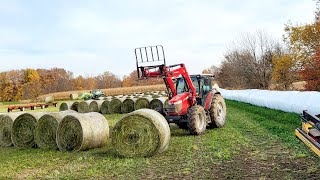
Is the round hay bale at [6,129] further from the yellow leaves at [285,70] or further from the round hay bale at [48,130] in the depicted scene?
the yellow leaves at [285,70]

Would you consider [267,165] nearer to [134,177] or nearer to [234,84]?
[134,177]

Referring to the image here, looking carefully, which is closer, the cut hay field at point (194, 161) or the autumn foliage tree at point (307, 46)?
the cut hay field at point (194, 161)

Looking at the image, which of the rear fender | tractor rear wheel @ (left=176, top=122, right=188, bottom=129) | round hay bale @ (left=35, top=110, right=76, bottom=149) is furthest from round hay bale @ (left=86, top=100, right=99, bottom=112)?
round hay bale @ (left=35, top=110, right=76, bottom=149)

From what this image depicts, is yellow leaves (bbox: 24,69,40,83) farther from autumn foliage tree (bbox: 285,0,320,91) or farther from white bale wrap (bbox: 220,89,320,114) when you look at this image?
white bale wrap (bbox: 220,89,320,114)

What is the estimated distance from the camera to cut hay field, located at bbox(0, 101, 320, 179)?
6.93m

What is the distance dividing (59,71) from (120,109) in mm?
86444

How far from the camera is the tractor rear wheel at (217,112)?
43.5 feet

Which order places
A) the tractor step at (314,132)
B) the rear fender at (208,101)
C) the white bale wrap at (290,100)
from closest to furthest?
the tractor step at (314,132)
the rear fender at (208,101)
the white bale wrap at (290,100)

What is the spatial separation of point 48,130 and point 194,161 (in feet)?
18.0

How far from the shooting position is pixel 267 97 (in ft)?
70.5

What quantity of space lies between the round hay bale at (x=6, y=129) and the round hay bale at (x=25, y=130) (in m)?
0.62

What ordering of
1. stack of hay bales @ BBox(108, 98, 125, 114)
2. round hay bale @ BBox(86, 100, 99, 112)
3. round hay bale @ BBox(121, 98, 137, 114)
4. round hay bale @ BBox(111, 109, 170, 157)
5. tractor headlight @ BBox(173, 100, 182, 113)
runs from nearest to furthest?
round hay bale @ BBox(111, 109, 170, 157), tractor headlight @ BBox(173, 100, 182, 113), round hay bale @ BBox(121, 98, 137, 114), stack of hay bales @ BBox(108, 98, 125, 114), round hay bale @ BBox(86, 100, 99, 112)

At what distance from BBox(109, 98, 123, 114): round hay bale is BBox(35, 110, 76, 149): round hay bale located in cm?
1389

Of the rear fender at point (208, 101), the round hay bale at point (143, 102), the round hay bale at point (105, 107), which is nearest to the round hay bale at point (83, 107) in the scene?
the round hay bale at point (105, 107)
